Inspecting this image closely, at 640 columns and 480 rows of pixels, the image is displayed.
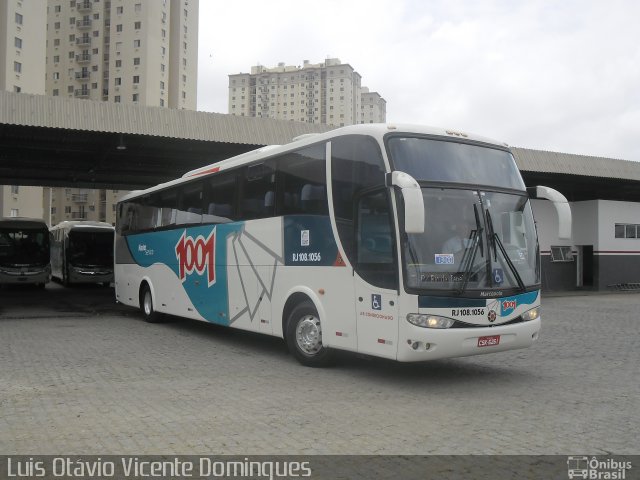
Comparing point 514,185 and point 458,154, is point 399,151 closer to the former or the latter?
point 458,154

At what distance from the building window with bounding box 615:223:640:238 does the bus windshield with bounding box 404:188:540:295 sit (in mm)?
25465

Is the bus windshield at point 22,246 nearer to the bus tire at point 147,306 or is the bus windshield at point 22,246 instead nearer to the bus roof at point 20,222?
the bus roof at point 20,222

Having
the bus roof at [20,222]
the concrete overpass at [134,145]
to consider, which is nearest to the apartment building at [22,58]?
the concrete overpass at [134,145]

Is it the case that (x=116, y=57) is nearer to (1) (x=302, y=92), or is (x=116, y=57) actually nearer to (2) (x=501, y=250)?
(1) (x=302, y=92)

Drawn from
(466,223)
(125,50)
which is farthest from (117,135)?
(125,50)

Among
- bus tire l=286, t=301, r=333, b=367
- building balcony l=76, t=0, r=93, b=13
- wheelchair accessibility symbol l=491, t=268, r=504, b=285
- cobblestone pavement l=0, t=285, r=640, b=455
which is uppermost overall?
building balcony l=76, t=0, r=93, b=13

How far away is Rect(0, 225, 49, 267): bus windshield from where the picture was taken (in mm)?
27234

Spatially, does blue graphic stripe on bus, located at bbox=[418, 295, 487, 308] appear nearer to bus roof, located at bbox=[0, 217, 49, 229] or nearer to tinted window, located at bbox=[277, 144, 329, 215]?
tinted window, located at bbox=[277, 144, 329, 215]

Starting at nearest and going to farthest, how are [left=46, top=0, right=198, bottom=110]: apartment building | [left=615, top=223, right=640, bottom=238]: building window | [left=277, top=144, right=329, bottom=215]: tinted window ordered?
[left=277, top=144, right=329, bottom=215]: tinted window → [left=615, top=223, right=640, bottom=238]: building window → [left=46, top=0, right=198, bottom=110]: apartment building

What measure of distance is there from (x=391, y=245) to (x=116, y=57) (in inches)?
3701

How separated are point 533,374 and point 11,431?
6569 mm

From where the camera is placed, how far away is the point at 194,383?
8.09 m

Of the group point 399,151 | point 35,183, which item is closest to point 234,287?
point 399,151

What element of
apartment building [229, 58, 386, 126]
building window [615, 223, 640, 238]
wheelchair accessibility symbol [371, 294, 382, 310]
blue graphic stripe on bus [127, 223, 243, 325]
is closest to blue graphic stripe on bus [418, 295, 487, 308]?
wheelchair accessibility symbol [371, 294, 382, 310]
